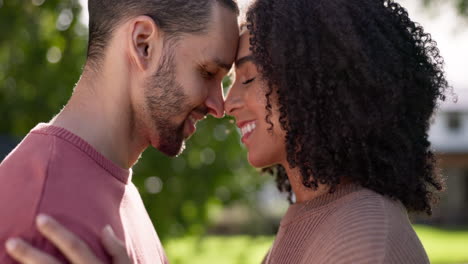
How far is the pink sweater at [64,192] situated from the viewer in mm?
1877

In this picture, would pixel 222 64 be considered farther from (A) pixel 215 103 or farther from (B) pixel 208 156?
(B) pixel 208 156

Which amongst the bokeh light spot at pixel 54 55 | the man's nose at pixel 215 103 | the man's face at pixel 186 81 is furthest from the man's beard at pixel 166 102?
the bokeh light spot at pixel 54 55

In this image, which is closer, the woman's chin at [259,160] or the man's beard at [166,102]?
the man's beard at [166,102]

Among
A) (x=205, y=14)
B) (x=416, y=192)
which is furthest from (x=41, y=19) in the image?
(x=416, y=192)

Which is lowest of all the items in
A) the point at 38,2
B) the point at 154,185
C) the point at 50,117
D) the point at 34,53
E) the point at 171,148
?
the point at 154,185

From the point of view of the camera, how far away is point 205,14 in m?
2.53

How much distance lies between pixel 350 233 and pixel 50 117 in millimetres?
6021

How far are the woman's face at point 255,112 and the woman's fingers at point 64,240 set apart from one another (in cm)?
103

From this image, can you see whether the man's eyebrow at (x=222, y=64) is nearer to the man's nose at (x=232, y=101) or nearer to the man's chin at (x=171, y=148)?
the man's nose at (x=232, y=101)

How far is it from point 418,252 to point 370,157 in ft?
1.38

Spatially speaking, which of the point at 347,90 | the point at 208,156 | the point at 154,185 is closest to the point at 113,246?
the point at 347,90

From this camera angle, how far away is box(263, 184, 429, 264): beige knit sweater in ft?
7.13

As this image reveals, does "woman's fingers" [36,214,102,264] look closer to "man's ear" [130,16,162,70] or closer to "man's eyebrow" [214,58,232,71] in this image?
"man's ear" [130,16,162,70]

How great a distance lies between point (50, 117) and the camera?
7629 millimetres
